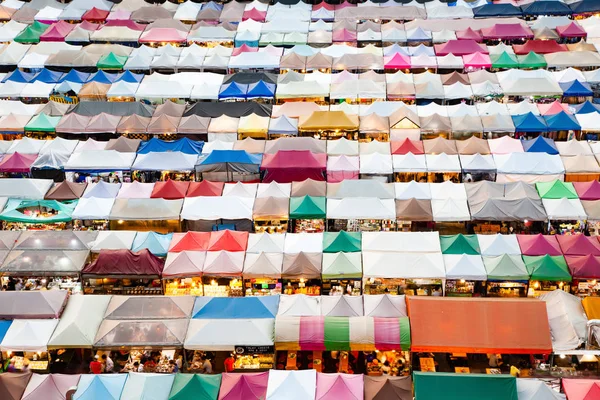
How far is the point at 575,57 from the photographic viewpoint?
1331 inches

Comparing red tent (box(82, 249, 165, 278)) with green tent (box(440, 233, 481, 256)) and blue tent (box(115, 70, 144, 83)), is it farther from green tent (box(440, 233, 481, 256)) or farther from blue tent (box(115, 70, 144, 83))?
blue tent (box(115, 70, 144, 83))

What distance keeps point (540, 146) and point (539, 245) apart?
6102 millimetres

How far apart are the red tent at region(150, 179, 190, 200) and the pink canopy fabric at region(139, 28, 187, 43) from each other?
44.4 feet

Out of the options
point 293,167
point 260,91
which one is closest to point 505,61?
point 260,91

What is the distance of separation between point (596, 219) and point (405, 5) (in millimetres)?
19441

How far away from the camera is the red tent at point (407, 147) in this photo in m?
27.1

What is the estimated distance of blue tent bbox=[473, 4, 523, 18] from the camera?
1539 inches

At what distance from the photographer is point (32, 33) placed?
37.7 meters

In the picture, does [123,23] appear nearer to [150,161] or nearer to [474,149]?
[150,161]

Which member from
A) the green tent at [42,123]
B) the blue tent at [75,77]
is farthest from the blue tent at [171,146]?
the blue tent at [75,77]

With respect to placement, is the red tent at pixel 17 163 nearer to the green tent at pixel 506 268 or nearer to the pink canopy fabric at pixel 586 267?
the green tent at pixel 506 268

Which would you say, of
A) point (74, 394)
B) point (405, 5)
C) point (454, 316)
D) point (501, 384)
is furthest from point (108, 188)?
point (405, 5)

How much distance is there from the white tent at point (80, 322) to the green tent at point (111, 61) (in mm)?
16655

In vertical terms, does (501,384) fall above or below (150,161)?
above
